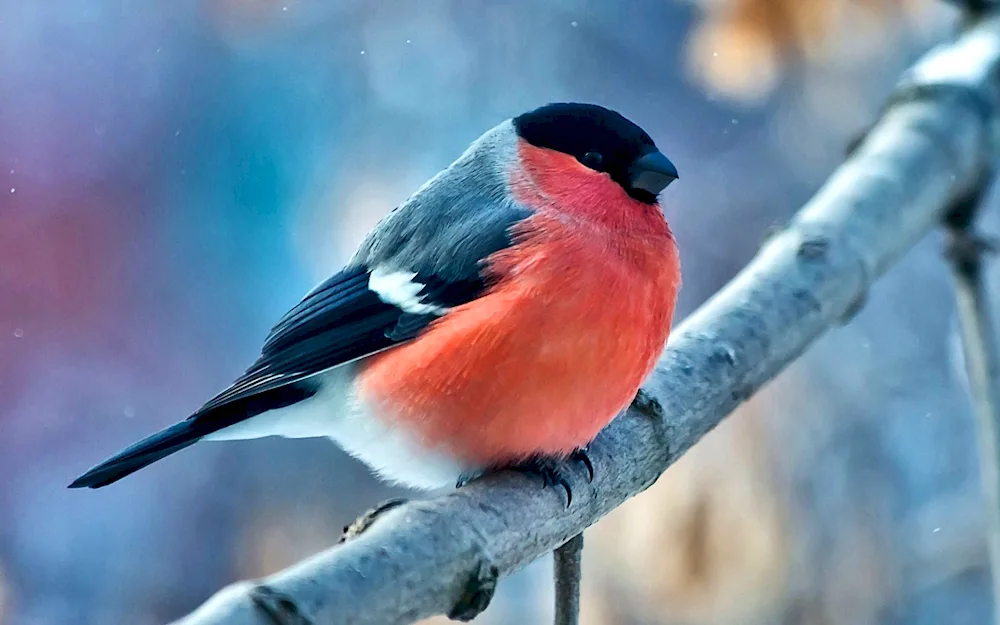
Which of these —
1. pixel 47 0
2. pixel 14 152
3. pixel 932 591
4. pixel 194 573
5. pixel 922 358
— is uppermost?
pixel 47 0

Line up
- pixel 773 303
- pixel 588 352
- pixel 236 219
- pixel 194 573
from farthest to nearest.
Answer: pixel 236 219
pixel 194 573
pixel 773 303
pixel 588 352

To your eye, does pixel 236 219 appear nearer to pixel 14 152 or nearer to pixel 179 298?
pixel 179 298

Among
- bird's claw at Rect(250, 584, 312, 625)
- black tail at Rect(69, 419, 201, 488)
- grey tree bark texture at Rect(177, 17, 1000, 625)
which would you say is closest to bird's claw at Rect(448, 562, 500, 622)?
grey tree bark texture at Rect(177, 17, 1000, 625)

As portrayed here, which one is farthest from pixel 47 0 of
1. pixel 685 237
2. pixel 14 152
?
pixel 685 237

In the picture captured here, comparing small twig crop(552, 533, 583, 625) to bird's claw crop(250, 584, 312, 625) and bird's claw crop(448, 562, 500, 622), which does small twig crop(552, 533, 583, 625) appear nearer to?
bird's claw crop(448, 562, 500, 622)

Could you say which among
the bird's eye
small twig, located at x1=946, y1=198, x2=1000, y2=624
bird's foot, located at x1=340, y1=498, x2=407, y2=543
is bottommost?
small twig, located at x1=946, y1=198, x2=1000, y2=624

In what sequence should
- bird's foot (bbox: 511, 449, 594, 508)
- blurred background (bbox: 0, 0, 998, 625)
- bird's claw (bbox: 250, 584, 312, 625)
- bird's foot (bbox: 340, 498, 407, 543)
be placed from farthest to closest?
blurred background (bbox: 0, 0, 998, 625) → bird's foot (bbox: 511, 449, 594, 508) → bird's foot (bbox: 340, 498, 407, 543) → bird's claw (bbox: 250, 584, 312, 625)
